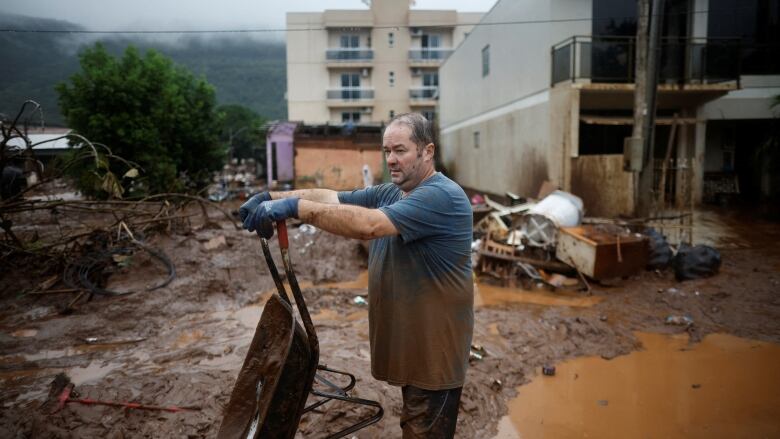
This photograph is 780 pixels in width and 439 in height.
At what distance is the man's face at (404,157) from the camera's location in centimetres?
209

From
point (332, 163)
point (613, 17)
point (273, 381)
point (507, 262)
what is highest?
point (613, 17)

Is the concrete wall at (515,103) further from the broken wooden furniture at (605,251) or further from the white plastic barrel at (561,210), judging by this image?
the broken wooden furniture at (605,251)

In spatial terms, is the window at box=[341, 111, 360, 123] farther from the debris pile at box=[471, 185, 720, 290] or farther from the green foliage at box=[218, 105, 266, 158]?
the debris pile at box=[471, 185, 720, 290]

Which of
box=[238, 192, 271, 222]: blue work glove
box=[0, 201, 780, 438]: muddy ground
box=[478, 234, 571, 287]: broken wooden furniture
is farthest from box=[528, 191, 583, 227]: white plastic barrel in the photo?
box=[238, 192, 271, 222]: blue work glove

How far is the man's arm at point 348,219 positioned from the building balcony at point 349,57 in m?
32.7

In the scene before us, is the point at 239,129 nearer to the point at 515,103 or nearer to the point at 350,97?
the point at 350,97

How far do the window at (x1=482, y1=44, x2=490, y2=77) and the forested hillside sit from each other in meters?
9.63

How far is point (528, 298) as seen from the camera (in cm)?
718

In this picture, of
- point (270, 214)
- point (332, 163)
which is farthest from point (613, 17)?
point (270, 214)

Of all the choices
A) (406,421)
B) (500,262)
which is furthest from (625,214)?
(406,421)

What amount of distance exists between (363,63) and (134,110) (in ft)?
67.7

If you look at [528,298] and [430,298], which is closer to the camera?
→ [430,298]

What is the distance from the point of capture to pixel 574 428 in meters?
3.69

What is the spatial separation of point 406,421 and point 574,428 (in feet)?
7.11
